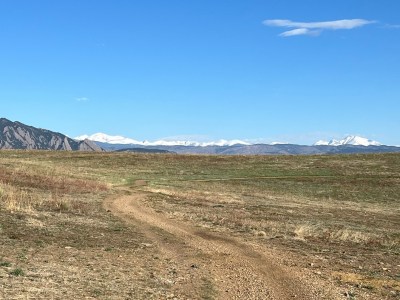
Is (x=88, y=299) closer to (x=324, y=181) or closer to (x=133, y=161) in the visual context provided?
(x=324, y=181)

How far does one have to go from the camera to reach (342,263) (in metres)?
18.9

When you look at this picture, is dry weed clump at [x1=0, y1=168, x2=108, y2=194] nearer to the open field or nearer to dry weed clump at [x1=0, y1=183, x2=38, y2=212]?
the open field

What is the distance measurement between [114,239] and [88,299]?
9521mm

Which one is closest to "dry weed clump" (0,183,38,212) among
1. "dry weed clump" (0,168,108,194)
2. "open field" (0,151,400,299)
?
"open field" (0,151,400,299)

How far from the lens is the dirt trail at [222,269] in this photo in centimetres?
1359

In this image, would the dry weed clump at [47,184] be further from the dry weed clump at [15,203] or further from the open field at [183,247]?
the dry weed clump at [15,203]

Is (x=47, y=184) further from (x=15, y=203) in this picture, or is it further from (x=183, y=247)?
(x=183, y=247)

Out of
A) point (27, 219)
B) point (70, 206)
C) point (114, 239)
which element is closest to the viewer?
point (114, 239)

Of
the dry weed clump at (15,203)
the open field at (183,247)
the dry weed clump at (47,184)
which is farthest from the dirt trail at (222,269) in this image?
the dry weed clump at (47,184)

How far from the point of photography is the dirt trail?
13594 millimetres

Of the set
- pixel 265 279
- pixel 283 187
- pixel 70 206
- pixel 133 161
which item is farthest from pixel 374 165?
pixel 265 279

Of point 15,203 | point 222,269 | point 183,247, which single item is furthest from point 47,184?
point 222,269

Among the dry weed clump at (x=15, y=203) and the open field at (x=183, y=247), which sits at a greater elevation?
the dry weed clump at (x=15, y=203)

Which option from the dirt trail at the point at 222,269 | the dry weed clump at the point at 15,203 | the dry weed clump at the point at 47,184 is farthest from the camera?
the dry weed clump at the point at 47,184
